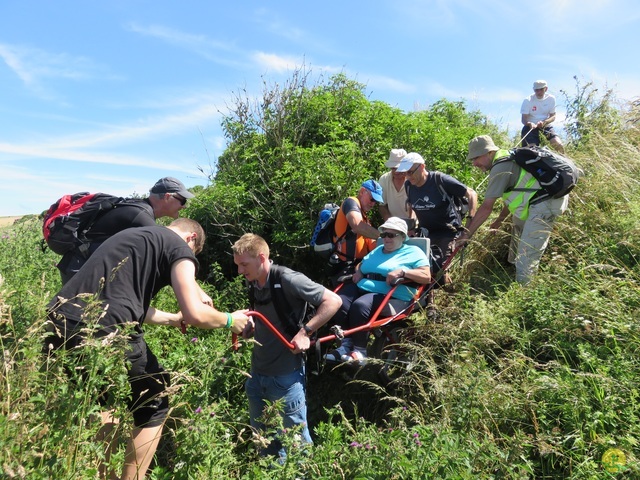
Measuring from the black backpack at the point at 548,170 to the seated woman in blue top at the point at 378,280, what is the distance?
1.39m

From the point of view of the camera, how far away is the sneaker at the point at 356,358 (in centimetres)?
461

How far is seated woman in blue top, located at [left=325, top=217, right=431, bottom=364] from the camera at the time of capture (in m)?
4.80

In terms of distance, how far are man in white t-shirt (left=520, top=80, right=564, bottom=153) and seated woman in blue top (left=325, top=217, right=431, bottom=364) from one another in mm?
4020

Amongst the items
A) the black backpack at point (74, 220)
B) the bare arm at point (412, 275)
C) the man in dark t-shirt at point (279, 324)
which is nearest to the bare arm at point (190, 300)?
the man in dark t-shirt at point (279, 324)

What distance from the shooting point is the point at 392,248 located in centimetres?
531

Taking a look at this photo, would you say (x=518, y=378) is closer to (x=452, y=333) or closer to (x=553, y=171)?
(x=452, y=333)

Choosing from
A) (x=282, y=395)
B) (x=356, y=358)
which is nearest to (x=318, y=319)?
(x=282, y=395)

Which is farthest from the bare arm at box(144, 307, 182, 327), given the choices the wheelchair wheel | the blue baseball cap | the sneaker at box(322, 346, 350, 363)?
the blue baseball cap

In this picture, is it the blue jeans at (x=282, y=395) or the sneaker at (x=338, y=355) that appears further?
the sneaker at (x=338, y=355)

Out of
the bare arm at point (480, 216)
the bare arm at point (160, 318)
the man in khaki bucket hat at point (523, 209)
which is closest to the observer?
the bare arm at point (160, 318)

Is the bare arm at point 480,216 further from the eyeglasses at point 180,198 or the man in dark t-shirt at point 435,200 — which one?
the eyeglasses at point 180,198

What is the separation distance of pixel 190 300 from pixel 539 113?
7.05 metres

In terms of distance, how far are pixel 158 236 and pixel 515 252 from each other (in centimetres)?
409

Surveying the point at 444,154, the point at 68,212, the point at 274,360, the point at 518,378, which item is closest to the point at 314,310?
the point at 274,360
